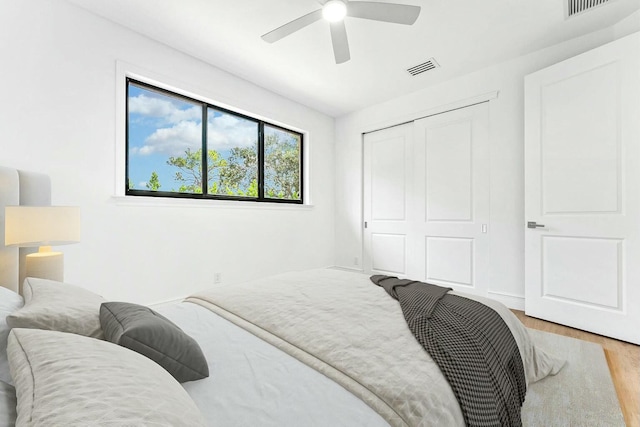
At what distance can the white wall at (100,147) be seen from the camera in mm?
2000

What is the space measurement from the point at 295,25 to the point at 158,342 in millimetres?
2177

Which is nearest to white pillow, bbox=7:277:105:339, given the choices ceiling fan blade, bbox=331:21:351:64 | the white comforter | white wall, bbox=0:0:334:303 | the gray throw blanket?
the white comforter

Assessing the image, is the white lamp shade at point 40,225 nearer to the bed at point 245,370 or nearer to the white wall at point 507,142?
the bed at point 245,370

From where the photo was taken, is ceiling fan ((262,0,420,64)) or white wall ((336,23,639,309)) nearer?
ceiling fan ((262,0,420,64))

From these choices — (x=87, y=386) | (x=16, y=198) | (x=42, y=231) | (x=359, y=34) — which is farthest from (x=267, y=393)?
(x=359, y=34)

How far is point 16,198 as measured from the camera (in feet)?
5.48

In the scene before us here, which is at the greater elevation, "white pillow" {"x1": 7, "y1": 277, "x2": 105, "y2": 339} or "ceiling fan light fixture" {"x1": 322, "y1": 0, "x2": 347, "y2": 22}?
"ceiling fan light fixture" {"x1": 322, "y1": 0, "x2": 347, "y2": 22}

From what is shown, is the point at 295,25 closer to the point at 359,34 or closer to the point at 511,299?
the point at 359,34

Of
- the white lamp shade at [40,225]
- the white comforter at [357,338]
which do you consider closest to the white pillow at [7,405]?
the white comforter at [357,338]

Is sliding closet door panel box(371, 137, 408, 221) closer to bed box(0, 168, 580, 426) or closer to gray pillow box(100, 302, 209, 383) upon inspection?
bed box(0, 168, 580, 426)

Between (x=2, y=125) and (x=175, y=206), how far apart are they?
126cm

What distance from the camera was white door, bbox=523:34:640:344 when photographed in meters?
2.16

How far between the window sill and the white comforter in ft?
4.91

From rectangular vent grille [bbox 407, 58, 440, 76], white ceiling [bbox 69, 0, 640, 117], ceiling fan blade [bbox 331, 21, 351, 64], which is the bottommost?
ceiling fan blade [bbox 331, 21, 351, 64]
